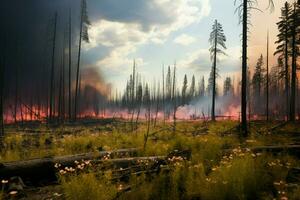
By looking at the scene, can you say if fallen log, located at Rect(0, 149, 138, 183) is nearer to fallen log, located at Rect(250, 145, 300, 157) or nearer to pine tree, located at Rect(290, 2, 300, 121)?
fallen log, located at Rect(250, 145, 300, 157)

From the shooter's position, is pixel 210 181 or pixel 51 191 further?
pixel 51 191

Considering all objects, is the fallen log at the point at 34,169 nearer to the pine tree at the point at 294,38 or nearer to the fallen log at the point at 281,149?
the fallen log at the point at 281,149

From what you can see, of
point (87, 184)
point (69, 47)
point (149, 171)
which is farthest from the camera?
point (69, 47)

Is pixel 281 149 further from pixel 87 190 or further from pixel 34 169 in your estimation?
pixel 34 169

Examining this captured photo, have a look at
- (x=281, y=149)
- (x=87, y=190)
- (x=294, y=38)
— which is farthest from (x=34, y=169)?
(x=294, y=38)

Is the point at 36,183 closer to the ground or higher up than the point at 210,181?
closer to the ground

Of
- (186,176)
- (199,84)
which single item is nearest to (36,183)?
(186,176)

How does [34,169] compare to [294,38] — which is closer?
[34,169]

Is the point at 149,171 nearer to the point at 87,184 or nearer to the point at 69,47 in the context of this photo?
the point at 87,184

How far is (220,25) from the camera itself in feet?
151

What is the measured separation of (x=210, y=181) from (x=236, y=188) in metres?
0.56

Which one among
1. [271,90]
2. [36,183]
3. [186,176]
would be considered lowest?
[36,183]

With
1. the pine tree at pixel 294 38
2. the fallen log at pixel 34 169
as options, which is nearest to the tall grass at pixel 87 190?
the fallen log at pixel 34 169

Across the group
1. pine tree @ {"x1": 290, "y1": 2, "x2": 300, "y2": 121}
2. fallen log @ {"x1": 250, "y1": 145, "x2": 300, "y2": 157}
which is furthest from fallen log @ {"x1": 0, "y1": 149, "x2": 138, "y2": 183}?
pine tree @ {"x1": 290, "y1": 2, "x2": 300, "y2": 121}
